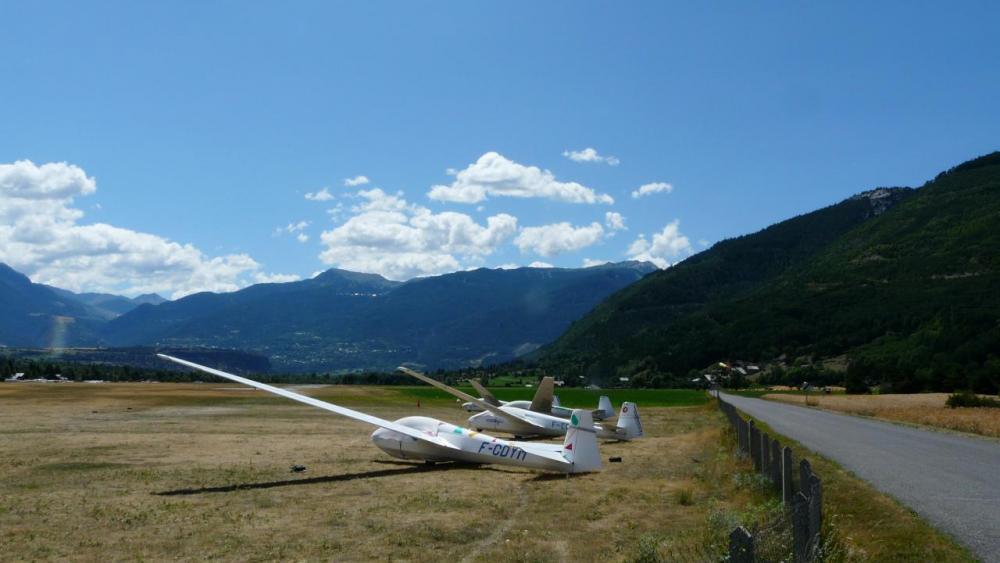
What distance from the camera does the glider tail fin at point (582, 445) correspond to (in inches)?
835

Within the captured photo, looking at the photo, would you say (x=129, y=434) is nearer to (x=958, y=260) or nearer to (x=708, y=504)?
(x=708, y=504)

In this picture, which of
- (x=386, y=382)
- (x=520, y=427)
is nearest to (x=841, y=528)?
(x=520, y=427)

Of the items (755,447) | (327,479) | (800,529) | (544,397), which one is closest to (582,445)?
(755,447)

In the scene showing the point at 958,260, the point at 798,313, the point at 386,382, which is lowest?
the point at 386,382

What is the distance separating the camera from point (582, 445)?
21328mm

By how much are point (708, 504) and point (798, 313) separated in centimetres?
16586

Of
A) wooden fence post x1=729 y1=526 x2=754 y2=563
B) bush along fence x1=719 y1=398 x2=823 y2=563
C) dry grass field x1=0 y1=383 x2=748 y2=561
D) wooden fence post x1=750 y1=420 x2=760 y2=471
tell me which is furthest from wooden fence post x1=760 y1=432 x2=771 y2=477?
wooden fence post x1=729 y1=526 x2=754 y2=563

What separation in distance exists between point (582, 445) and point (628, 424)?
40.4 feet

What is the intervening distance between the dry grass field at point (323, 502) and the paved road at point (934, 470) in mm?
3482

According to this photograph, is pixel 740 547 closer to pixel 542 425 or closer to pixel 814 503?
pixel 814 503

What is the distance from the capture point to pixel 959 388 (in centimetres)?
8456

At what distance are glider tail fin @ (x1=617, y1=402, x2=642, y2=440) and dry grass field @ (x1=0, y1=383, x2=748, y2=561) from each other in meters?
2.45

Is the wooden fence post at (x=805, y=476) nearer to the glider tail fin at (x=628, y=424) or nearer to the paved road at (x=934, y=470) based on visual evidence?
the paved road at (x=934, y=470)

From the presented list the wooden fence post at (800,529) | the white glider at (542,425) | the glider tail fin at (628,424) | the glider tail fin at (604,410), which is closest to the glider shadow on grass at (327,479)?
the white glider at (542,425)
